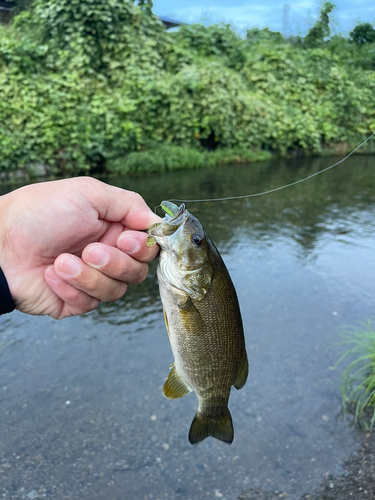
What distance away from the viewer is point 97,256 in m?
1.95

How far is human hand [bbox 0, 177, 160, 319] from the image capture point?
1.98 metres

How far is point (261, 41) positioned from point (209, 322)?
21015 millimetres

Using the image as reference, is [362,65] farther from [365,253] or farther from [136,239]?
[136,239]

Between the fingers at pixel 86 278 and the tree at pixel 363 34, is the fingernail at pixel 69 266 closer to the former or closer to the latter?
the fingers at pixel 86 278

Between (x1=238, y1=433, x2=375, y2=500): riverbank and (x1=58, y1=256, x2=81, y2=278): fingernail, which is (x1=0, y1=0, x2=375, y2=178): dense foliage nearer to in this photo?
(x1=58, y1=256, x2=81, y2=278): fingernail

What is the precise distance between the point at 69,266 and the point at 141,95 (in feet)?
39.4

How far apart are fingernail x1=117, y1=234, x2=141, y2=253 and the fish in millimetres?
217

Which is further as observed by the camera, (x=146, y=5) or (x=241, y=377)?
(x=146, y=5)

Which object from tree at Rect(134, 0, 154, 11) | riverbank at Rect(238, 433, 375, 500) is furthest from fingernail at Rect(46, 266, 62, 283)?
tree at Rect(134, 0, 154, 11)

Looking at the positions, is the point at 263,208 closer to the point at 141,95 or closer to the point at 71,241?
the point at 141,95

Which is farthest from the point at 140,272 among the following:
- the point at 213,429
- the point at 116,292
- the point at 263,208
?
the point at 263,208

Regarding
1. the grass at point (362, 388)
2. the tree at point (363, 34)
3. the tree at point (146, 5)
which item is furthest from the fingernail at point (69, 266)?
the tree at point (363, 34)

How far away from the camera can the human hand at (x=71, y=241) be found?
1982 millimetres

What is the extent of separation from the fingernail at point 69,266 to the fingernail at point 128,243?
0.79 feet
